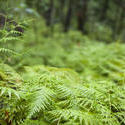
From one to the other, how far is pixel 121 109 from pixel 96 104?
33 cm

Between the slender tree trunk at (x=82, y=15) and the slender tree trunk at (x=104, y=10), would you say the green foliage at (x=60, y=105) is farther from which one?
the slender tree trunk at (x=104, y=10)

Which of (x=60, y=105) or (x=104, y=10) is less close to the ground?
(x=104, y=10)

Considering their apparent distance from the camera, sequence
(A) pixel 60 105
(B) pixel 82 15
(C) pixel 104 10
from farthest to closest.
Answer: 1. (C) pixel 104 10
2. (B) pixel 82 15
3. (A) pixel 60 105

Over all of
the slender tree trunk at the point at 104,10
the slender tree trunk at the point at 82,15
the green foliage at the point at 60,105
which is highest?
the slender tree trunk at the point at 104,10

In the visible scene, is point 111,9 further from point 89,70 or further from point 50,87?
point 50,87

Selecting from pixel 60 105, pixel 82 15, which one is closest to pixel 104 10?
pixel 82 15

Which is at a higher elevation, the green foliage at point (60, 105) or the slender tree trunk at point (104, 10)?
the slender tree trunk at point (104, 10)

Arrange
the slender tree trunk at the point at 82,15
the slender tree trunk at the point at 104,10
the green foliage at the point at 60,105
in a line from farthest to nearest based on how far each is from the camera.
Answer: the slender tree trunk at the point at 104,10 → the slender tree trunk at the point at 82,15 → the green foliage at the point at 60,105

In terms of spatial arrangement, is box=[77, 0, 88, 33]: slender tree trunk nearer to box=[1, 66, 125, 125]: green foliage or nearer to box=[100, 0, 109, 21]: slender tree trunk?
box=[100, 0, 109, 21]: slender tree trunk


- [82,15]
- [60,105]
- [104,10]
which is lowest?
[60,105]

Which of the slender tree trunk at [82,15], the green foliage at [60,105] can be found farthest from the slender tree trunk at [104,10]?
the green foliage at [60,105]

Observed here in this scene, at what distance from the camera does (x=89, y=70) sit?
14.6 feet

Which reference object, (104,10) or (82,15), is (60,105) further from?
(104,10)

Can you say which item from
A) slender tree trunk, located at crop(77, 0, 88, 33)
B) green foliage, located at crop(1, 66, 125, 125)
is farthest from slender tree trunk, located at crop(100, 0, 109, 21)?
green foliage, located at crop(1, 66, 125, 125)
